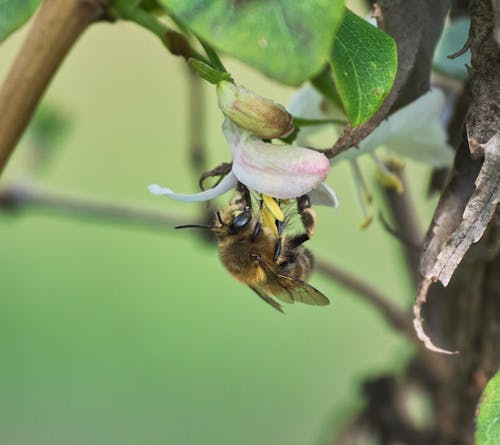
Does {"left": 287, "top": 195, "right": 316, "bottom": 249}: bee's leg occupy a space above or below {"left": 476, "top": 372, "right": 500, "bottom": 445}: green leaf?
below

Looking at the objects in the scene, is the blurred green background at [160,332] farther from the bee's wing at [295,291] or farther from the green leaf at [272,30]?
the green leaf at [272,30]

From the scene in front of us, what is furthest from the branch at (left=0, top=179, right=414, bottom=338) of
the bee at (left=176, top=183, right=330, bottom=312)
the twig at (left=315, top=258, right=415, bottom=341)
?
the bee at (left=176, top=183, right=330, bottom=312)

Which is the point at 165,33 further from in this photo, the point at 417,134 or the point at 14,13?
the point at 417,134

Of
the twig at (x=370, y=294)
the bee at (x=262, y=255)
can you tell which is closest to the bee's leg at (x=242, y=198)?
the bee at (x=262, y=255)

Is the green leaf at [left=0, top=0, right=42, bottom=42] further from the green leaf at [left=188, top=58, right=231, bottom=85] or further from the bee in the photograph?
the bee

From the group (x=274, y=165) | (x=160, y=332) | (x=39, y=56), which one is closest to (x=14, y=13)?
(x=39, y=56)

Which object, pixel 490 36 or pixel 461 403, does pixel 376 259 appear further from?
pixel 490 36

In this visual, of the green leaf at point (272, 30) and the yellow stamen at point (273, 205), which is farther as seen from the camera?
the yellow stamen at point (273, 205)
